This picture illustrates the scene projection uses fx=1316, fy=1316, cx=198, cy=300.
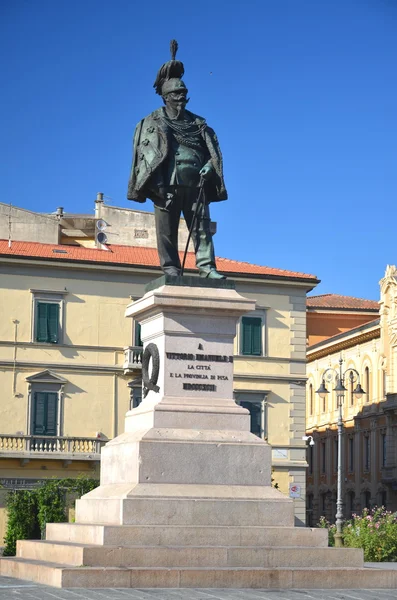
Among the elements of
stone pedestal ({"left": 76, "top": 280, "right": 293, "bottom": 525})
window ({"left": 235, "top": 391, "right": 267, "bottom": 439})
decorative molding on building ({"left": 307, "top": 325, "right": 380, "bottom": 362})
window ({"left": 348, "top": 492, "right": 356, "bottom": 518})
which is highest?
decorative molding on building ({"left": 307, "top": 325, "right": 380, "bottom": 362})

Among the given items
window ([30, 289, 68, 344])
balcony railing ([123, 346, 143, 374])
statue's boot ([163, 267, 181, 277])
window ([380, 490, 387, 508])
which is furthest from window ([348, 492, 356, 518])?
statue's boot ([163, 267, 181, 277])

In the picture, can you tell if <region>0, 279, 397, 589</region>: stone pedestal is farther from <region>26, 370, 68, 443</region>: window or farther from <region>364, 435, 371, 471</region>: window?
<region>364, 435, 371, 471</region>: window

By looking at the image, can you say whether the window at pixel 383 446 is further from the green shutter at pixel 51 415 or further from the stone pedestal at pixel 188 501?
the stone pedestal at pixel 188 501

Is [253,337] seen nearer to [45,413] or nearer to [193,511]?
[45,413]

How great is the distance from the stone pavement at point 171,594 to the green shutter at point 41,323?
112 feet

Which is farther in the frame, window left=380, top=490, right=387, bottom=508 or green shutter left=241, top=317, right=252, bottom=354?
window left=380, top=490, right=387, bottom=508

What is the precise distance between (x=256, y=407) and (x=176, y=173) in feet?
110

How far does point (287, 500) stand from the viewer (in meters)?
16.1

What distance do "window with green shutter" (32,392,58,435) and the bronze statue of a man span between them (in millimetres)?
30244

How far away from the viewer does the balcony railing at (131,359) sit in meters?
48.3

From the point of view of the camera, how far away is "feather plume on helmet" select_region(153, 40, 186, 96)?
1808 cm

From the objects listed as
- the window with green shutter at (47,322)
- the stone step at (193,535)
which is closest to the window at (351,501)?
the window with green shutter at (47,322)

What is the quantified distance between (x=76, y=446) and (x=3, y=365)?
3.96 metres

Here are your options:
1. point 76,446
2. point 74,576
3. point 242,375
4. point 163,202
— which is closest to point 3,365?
point 76,446
